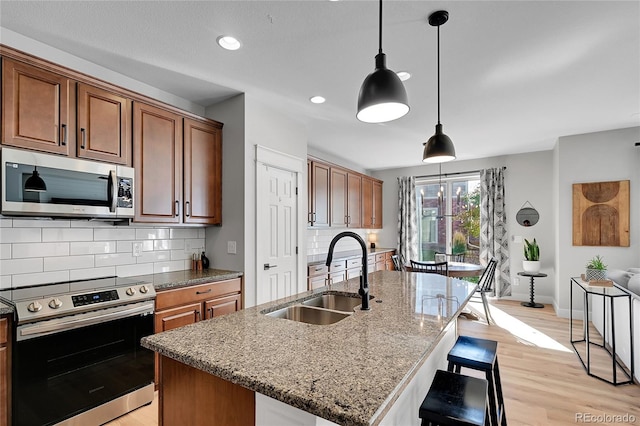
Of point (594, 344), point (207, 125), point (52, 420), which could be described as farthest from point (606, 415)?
point (207, 125)

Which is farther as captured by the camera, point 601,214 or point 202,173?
point 601,214

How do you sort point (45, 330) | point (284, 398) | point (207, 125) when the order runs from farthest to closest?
1. point (207, 125)
2. point (45, 330)
3. point (284, 398)

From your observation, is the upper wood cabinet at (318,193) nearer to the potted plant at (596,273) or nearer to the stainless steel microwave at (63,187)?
the stainless steel microwave at (63,187)

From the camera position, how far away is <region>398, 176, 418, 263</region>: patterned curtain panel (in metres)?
6.59

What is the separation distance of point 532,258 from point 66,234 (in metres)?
6.10

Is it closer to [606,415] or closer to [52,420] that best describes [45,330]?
[52,420]

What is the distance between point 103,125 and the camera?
241 centimetres

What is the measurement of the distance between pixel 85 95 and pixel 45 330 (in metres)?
1.59

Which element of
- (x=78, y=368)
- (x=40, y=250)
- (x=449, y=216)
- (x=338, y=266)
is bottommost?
(x=78, y=368)

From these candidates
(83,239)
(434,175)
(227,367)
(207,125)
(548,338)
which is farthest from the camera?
(434,175)

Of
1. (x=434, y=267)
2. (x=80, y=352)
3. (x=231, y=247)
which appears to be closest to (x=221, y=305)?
(x=231, y=247)

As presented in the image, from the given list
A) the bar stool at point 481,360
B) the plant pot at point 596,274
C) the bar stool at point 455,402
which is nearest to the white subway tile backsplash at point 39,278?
the bar stool at point 455,402

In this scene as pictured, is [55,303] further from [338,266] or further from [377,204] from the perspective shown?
[377,204]

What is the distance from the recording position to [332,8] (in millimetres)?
1876
